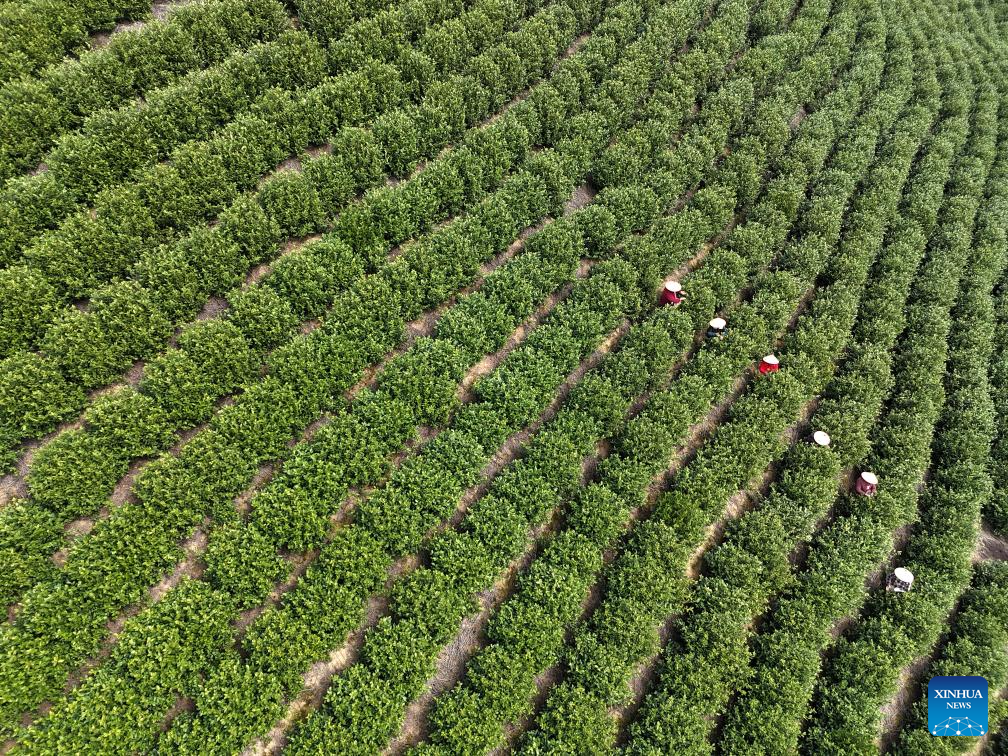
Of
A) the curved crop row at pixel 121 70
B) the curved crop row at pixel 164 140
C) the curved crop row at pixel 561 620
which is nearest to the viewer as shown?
the curved crop row at pixel 561 620

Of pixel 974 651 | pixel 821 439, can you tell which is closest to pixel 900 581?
pixel 974 651

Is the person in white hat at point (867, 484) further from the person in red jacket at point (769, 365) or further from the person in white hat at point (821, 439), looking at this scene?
the person in red jacket at point (769, 365)

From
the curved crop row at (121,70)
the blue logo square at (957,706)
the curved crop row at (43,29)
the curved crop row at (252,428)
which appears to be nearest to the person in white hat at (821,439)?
the blue logo square at (957,706)

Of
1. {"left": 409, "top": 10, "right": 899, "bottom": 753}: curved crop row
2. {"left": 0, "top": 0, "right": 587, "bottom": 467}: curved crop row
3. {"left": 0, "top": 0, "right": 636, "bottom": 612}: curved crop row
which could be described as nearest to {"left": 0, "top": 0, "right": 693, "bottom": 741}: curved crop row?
{"left": 0, "top": 0, "right": 636, "bottom": 612}: curved crop row

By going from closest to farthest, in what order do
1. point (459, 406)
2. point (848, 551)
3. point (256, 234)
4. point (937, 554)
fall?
point (848, 551) → point (459, 406) → point (937, 554) → point (256, 234)

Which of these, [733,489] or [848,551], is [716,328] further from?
[848,551]

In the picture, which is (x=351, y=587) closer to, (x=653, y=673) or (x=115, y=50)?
(x=653, y=673)

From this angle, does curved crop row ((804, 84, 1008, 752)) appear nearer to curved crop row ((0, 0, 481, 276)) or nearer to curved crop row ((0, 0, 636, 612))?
curved crop row ((0, 0, 636, 612))
